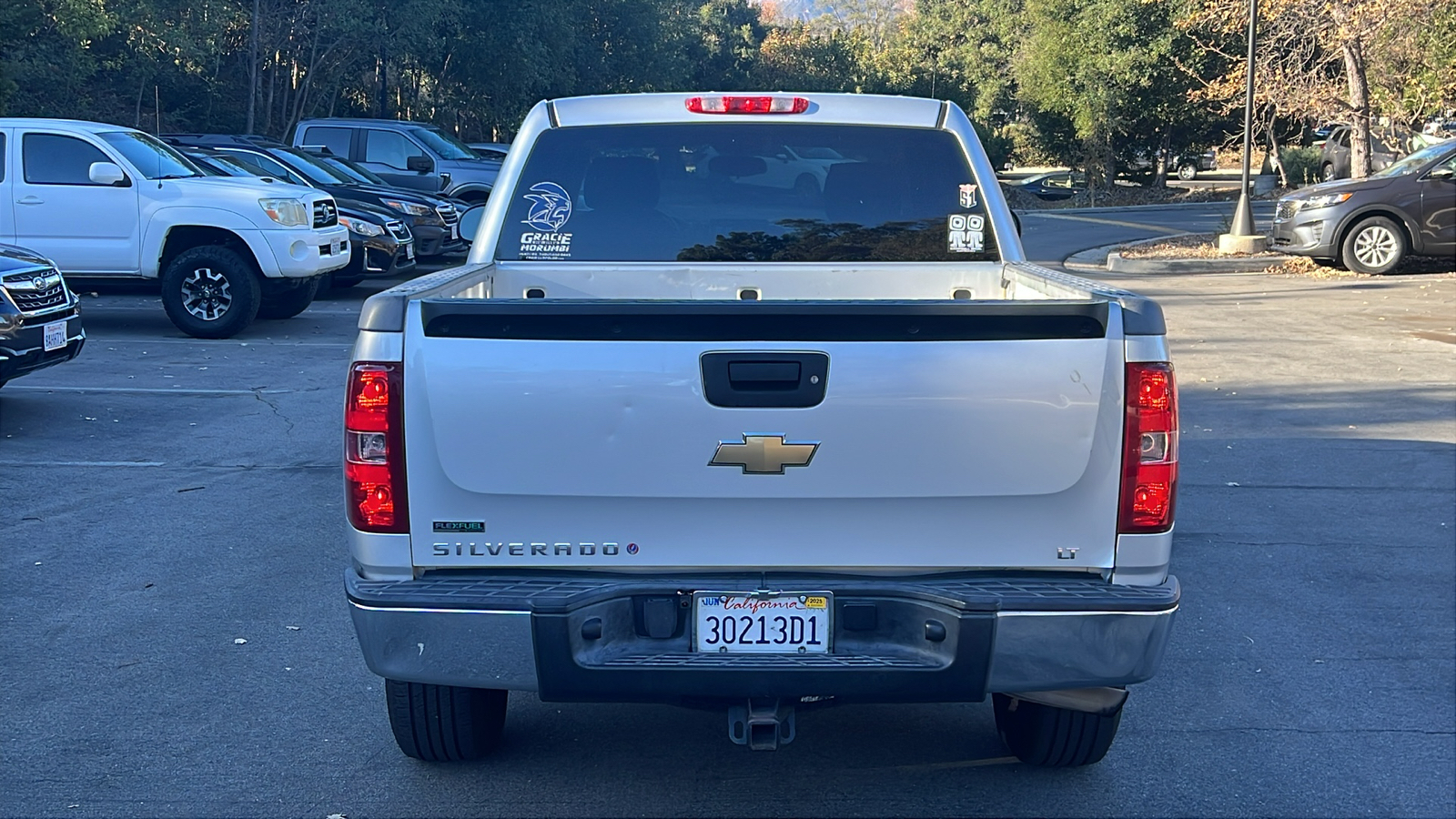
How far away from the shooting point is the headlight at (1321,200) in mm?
19062

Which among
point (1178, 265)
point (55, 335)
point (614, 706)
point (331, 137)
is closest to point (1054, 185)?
point (1178, 265)

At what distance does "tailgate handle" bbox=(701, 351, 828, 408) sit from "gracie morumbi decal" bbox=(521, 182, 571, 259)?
196 centimetres

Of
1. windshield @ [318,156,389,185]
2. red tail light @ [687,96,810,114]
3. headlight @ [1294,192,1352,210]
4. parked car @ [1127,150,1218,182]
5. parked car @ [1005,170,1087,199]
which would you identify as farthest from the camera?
parked car @ [1127,150,1218,182]

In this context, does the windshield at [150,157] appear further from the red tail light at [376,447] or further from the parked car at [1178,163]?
the parked car at [1178,163]

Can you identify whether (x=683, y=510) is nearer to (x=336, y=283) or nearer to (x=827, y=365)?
(x=827, y=365)

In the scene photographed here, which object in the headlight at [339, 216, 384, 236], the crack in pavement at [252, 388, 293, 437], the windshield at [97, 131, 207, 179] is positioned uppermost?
the windshield at [97, 131, 207, 179]

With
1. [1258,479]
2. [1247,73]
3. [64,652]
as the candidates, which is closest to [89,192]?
[64,652]

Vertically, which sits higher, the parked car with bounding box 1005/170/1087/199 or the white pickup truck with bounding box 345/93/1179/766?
the parked car with bounding box 1005/170/1087/199

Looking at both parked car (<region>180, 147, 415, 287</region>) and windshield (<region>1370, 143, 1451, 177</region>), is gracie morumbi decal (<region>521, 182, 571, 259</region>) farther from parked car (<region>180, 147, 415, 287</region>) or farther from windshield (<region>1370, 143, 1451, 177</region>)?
windshield (<region>1370, 143, 1451, 177</region>)

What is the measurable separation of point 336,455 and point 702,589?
5695mm

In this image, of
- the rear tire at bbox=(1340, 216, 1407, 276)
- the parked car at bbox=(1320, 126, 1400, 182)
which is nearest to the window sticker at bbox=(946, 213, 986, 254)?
the rear tire at bbox=(1340, 216, 1407, 276)

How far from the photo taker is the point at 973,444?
11.4ft

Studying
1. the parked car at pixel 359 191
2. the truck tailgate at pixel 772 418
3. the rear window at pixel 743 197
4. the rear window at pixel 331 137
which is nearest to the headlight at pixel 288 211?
the parked car at pixel 359 191

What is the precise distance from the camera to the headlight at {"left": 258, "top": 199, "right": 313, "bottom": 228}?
13.6m
